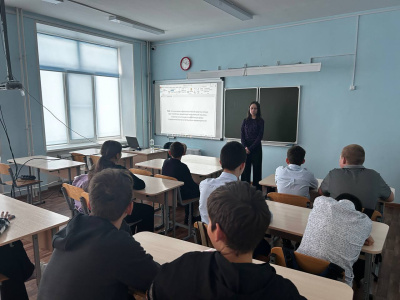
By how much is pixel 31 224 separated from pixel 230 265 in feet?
5.69

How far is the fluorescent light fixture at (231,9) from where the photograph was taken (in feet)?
13.3

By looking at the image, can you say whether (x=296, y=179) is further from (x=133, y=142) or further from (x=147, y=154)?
(x=133, y=142)

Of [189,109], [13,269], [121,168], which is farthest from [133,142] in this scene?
[13,269]

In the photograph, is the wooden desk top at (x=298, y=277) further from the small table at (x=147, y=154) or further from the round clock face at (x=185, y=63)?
the round clock face at (x=185, y=63)

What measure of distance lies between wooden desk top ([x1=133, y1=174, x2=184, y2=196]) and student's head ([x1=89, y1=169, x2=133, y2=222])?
1.44 metres

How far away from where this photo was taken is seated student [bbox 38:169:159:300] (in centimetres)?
107

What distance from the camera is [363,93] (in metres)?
4.66

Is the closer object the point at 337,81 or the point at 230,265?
the point at 230,265

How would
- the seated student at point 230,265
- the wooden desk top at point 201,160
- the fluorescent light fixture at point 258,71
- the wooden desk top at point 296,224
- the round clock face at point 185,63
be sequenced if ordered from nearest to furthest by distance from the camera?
the seated student at point 230,265 → the wooden desk top at point 296,224 → the wooden desk top at point 201,160 → the fluorescent light fixture at point 258,71 → the round clock face at point 185,63

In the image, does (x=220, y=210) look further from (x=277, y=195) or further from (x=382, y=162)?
(x=382, y=162)

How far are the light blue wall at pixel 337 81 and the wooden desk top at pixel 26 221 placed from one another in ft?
14.2

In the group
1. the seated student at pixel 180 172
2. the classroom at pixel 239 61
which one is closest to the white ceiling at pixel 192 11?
the classroom at pixel 239 61

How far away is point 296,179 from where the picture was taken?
9.04 feet

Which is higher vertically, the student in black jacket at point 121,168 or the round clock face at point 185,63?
the round clock face at point 185,63
